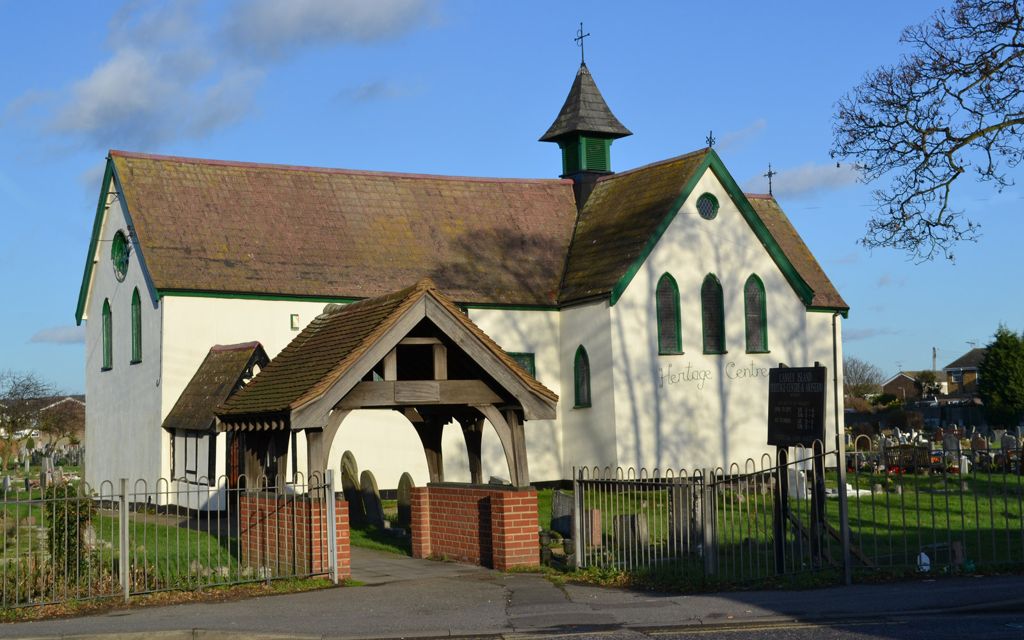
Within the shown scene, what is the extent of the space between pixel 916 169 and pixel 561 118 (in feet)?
52.0

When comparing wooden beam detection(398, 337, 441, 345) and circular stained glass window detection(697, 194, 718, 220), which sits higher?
circular stained glass window detection(697, 194, 718, 220)

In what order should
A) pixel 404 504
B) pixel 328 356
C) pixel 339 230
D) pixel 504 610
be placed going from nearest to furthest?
pixel 504 610 < pixel 328 356 < pixel 404 504 < pixel 339 230

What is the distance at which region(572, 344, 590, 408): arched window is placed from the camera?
104 ft

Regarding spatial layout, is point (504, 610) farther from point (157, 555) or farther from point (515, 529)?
point (157, 555)

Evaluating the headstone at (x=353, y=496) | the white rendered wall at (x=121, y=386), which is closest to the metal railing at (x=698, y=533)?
the headstone at (x=353, y=496)

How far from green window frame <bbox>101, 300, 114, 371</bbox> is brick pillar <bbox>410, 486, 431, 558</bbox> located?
15126 mm

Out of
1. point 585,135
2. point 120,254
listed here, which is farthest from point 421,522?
point 585,135

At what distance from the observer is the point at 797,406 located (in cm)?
1659

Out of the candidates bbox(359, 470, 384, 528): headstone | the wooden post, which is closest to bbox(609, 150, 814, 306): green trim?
bbox(359, 470, 384, 528): headstone

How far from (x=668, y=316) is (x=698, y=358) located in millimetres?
1349

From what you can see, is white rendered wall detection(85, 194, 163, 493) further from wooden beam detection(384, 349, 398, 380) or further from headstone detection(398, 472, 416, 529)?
wooden beam detection(384, 349, 398, 380)

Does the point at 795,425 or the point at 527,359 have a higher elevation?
the point at 527,359

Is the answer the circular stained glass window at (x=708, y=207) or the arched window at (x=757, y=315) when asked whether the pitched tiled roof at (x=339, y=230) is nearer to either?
the circular stained glass window at (x=708, y=207)

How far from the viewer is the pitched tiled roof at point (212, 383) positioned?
2498 cm
